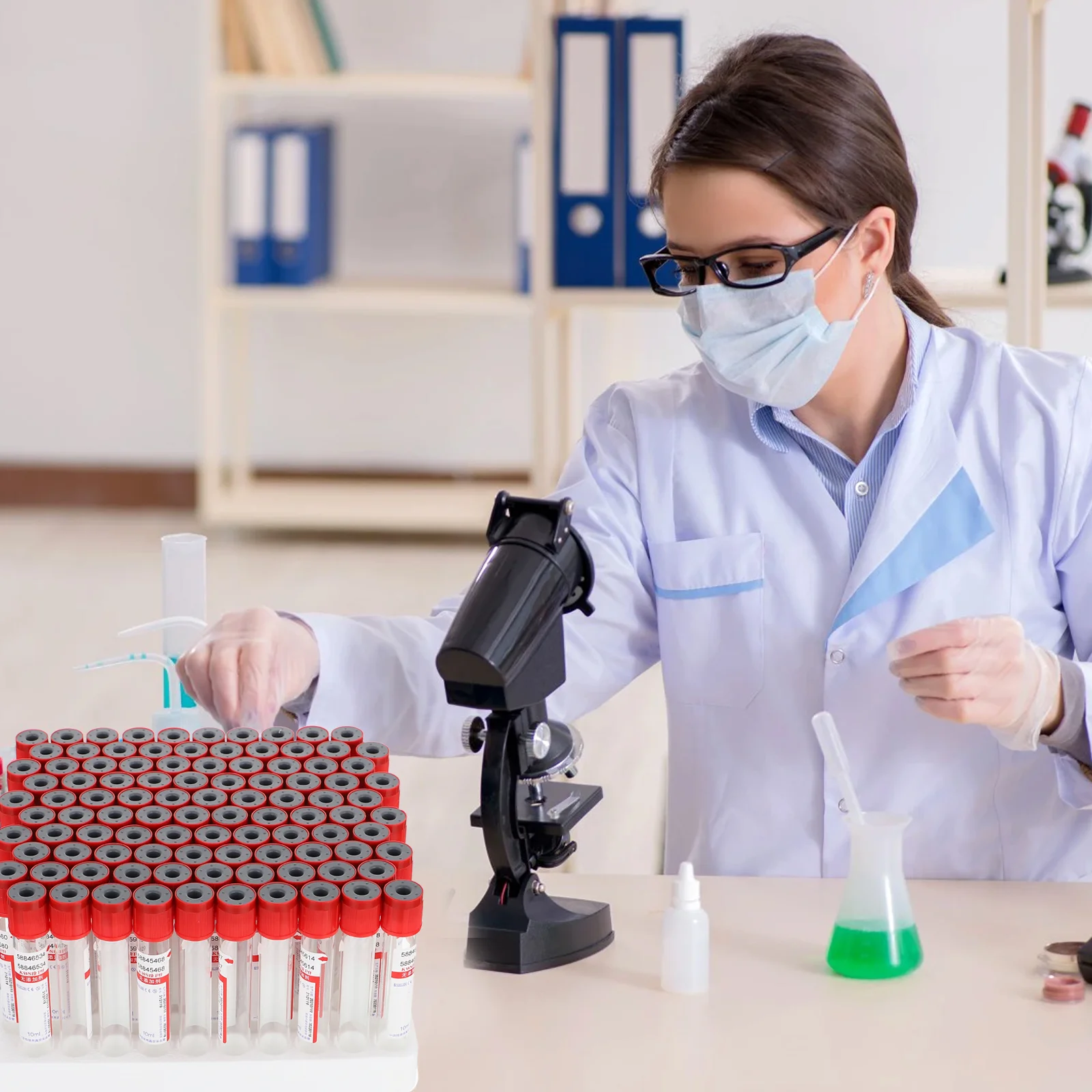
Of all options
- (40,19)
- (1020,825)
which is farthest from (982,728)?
(40,19)

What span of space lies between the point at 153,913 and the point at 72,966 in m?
0.06

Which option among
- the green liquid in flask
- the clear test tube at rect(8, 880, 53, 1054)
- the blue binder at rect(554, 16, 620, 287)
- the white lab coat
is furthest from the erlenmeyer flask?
the blue binder at rect(554, 16, 620, 287)

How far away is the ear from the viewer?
1297mm

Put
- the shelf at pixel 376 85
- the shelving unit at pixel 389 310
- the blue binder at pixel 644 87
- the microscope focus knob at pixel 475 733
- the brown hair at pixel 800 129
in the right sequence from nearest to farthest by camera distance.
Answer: the microscope focus knob at pixel 475 733
the brown hair at pixel 800 129
the blue binder at pixel 644 87
the shelving unit at pixel 389 310
the shelf at pixel 376 85

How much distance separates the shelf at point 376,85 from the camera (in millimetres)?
3963

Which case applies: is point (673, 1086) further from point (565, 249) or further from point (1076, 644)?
point (565, 249)

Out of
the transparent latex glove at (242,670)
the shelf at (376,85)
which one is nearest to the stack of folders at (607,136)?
the shelf at (376,85)

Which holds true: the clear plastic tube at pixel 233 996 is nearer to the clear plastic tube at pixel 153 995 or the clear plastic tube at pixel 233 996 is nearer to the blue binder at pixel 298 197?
the clear plastic tube at pixel 153 995

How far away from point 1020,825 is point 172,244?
370 centimetres

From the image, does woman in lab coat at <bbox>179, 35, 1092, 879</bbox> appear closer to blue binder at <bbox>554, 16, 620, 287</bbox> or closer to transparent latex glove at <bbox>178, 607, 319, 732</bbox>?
transparent latex glove at <bbox>178, 607, 319, 732</bbox>

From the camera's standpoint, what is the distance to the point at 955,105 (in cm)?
412

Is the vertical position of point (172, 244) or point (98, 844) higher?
point (172, 244)

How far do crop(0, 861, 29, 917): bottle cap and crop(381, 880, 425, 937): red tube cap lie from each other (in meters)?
0.19

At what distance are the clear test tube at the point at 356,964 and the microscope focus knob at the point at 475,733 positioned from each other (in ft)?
0.64
